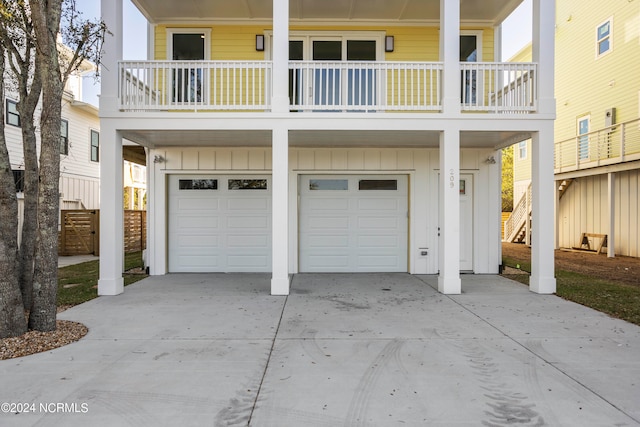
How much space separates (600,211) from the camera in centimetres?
1348

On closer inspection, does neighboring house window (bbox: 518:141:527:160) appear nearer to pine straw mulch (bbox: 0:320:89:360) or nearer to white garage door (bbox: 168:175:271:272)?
white garage door (bbox: 168:175:271:272)

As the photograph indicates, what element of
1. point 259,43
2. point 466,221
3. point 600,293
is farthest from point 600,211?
point 259,43

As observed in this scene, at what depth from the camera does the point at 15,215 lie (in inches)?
175

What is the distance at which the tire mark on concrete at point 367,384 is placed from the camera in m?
2.78

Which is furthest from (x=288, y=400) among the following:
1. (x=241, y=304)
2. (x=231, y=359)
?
(x=241, y=304)

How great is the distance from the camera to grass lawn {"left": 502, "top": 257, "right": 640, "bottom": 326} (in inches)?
224

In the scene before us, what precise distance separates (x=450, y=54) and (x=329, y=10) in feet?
10.3

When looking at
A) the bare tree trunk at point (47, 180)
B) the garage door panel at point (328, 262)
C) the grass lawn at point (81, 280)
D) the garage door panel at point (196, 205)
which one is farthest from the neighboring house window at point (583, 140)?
the bare tree trunk at point (47, 180)

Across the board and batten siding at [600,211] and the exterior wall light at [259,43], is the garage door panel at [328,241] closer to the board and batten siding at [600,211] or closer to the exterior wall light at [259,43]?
the exterior wall light at [259,43]

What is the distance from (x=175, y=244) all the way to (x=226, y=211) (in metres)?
1.36

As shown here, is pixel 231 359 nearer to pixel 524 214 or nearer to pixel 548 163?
pixel 548 163

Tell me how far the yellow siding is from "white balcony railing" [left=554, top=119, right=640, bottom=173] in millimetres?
618

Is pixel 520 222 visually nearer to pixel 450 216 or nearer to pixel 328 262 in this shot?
pixel 328 262

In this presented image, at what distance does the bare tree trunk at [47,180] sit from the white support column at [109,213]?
7.54 ft
